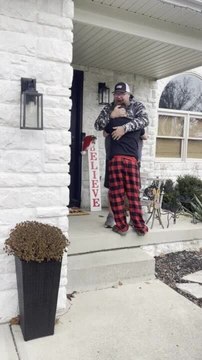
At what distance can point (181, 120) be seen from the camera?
7.08m

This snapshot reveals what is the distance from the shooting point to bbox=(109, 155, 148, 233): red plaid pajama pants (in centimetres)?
393

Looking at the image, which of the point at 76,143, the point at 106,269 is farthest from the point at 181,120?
the point at 106,269

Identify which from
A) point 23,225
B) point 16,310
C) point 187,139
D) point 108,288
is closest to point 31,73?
point 23,225

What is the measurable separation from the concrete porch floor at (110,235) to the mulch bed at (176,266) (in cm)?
19

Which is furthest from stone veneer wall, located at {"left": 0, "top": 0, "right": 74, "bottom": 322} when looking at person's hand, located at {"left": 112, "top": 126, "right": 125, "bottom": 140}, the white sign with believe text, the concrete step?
the white sign with believe text

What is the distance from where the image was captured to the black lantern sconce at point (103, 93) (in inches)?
216

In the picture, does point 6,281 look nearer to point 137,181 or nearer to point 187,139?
point 137,181

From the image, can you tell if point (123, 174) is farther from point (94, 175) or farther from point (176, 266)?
point (94, 175)

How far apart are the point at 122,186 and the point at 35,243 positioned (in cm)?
168

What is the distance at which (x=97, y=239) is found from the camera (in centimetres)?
387

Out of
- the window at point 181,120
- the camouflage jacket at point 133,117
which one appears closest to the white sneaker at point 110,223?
the camouflage jacket at point 133,117

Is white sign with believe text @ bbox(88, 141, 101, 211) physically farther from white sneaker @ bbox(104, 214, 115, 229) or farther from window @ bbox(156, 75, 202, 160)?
window @ bbox(156, 75, 202, 160)

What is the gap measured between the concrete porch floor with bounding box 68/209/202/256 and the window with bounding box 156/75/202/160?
2122mm

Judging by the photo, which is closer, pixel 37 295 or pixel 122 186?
pixel 37 295
